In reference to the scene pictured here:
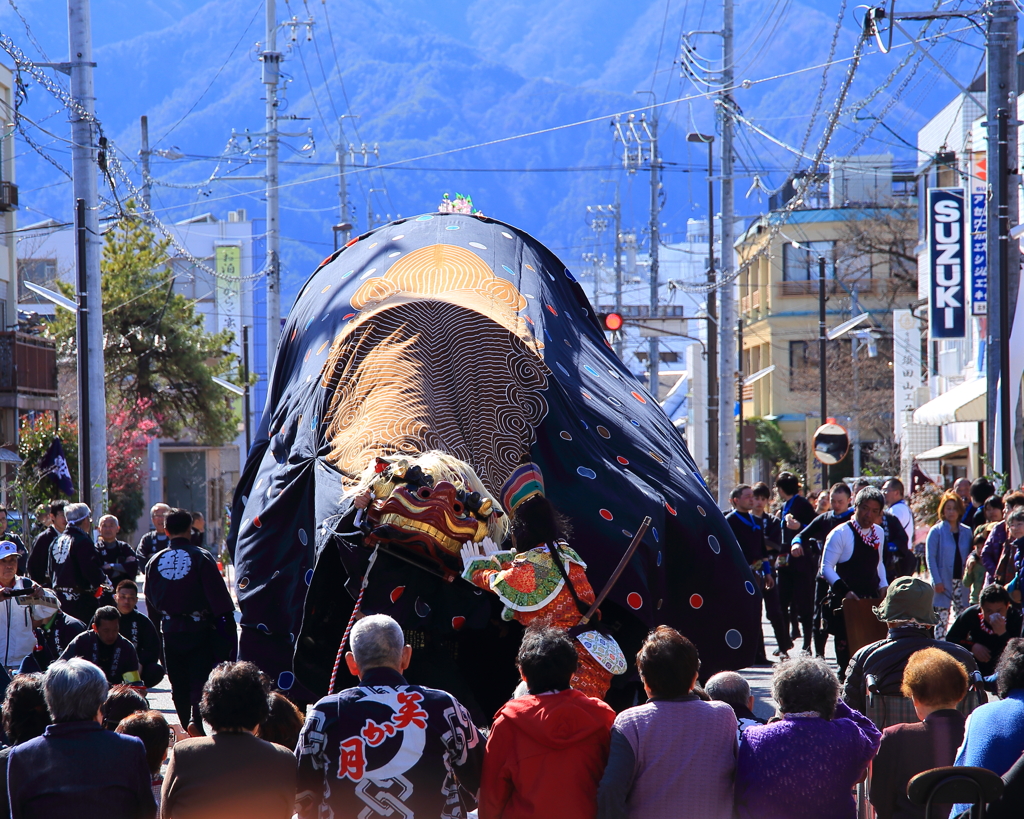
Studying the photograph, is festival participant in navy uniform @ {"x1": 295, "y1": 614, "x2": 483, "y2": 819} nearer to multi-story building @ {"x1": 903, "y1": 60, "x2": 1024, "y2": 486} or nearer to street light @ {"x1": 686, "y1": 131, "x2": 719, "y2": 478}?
multi-story building @ {"x1": 903, "y1": 60, "x2": 1024, "y2": 486}

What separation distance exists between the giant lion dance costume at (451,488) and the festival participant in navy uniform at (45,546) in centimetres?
347

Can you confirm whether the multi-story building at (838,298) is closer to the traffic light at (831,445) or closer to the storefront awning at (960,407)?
the storefront awning at (960,407)

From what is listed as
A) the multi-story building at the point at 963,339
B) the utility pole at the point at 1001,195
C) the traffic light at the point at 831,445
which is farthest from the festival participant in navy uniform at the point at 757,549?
the traffic light at the point at 831,445

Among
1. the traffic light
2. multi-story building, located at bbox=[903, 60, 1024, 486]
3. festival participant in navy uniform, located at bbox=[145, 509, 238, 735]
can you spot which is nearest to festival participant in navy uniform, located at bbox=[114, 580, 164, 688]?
festival participant in navy uniform, located at bbox=[145, 509, 238, 735]

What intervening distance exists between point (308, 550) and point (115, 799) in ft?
10.1

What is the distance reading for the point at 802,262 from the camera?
46094 millimetres

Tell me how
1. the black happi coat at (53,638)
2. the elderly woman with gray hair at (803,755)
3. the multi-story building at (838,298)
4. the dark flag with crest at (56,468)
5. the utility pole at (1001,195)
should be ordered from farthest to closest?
the multi-story building at (838,298), the dark flag with crest at (56,468), the utility pole at (1001,195), the black happi coat at (53,638), the elderly woman with gray hair at (803,755)

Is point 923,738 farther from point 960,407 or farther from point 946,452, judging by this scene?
point 946,452

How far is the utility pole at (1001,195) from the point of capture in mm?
14648

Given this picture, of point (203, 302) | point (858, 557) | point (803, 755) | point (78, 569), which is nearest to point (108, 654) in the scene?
point (78, 569)

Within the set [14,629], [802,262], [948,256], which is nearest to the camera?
[14,629]

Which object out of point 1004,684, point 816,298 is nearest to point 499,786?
point 1004,684

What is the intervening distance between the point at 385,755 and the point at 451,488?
7.45 feet

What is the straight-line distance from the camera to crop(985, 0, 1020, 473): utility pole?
1465 cm
